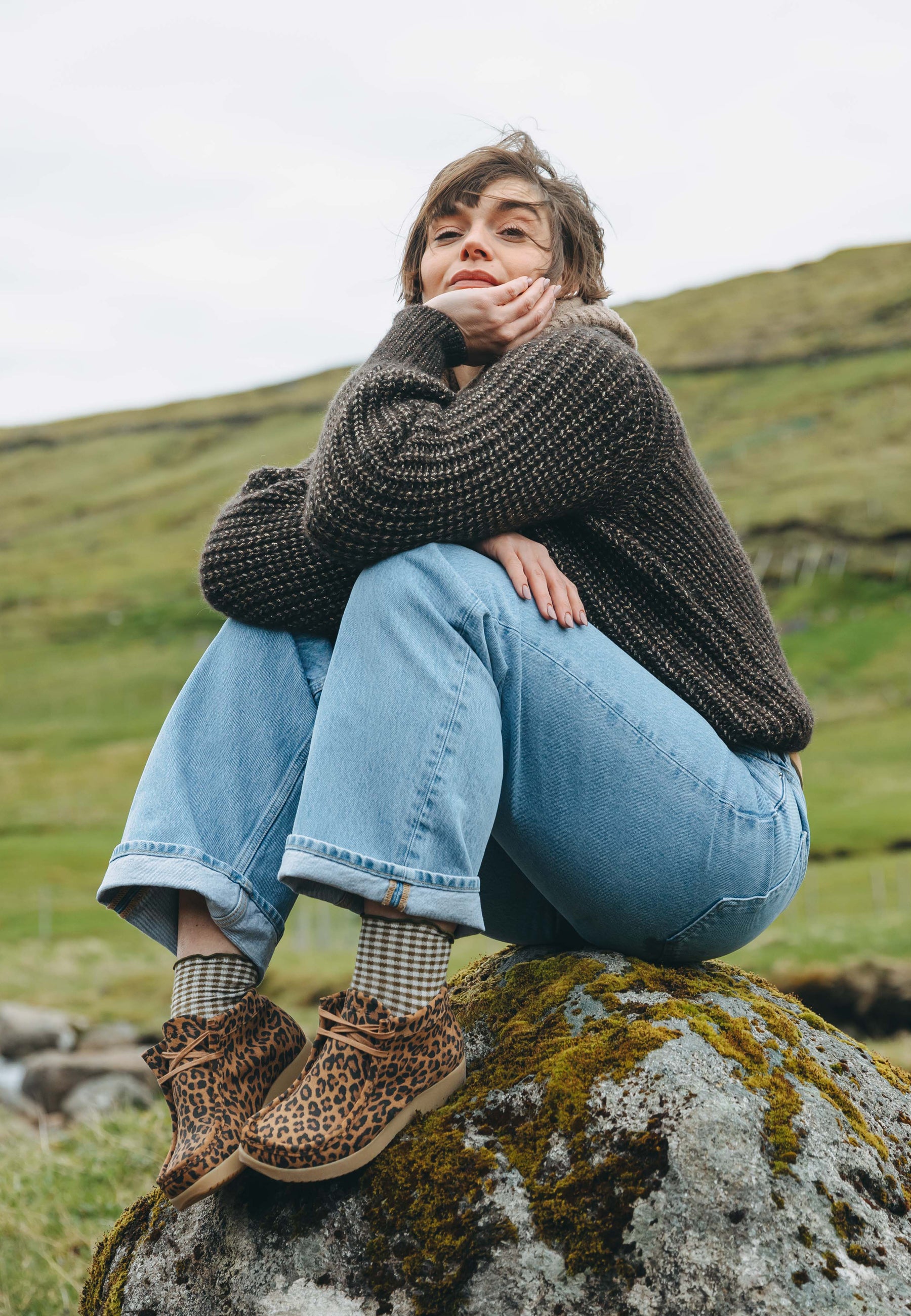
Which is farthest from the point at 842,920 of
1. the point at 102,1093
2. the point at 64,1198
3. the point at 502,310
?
the point at 502,310

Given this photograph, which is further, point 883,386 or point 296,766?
point 883,386

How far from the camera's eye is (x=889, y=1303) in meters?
2.37

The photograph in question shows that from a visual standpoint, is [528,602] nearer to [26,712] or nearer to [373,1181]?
[373,1181]

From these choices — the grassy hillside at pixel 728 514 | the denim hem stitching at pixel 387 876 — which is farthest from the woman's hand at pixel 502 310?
the denim hem stitching at pixel 387 876

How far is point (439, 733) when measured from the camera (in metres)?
2.60

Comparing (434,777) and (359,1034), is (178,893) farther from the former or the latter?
(434,777)

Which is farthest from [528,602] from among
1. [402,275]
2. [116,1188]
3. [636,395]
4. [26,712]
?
[26,712]

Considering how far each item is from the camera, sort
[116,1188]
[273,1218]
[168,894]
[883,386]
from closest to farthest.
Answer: [273,1218] < [168,894] < [116,1188] < [883,386]

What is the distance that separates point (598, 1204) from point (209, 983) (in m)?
1.07

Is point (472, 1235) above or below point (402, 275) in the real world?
below

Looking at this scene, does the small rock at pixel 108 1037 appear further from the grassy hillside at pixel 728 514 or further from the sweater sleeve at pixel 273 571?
the sweater sleeve at pixel 273 571

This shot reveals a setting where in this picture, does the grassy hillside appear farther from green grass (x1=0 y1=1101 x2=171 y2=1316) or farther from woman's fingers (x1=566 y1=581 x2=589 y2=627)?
green grass (x1=0 y1=1101 x2=171 y2=1316)

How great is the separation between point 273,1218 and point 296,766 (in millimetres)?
1080

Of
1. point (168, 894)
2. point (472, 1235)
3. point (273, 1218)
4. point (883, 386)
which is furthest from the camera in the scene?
point (883, 386)
